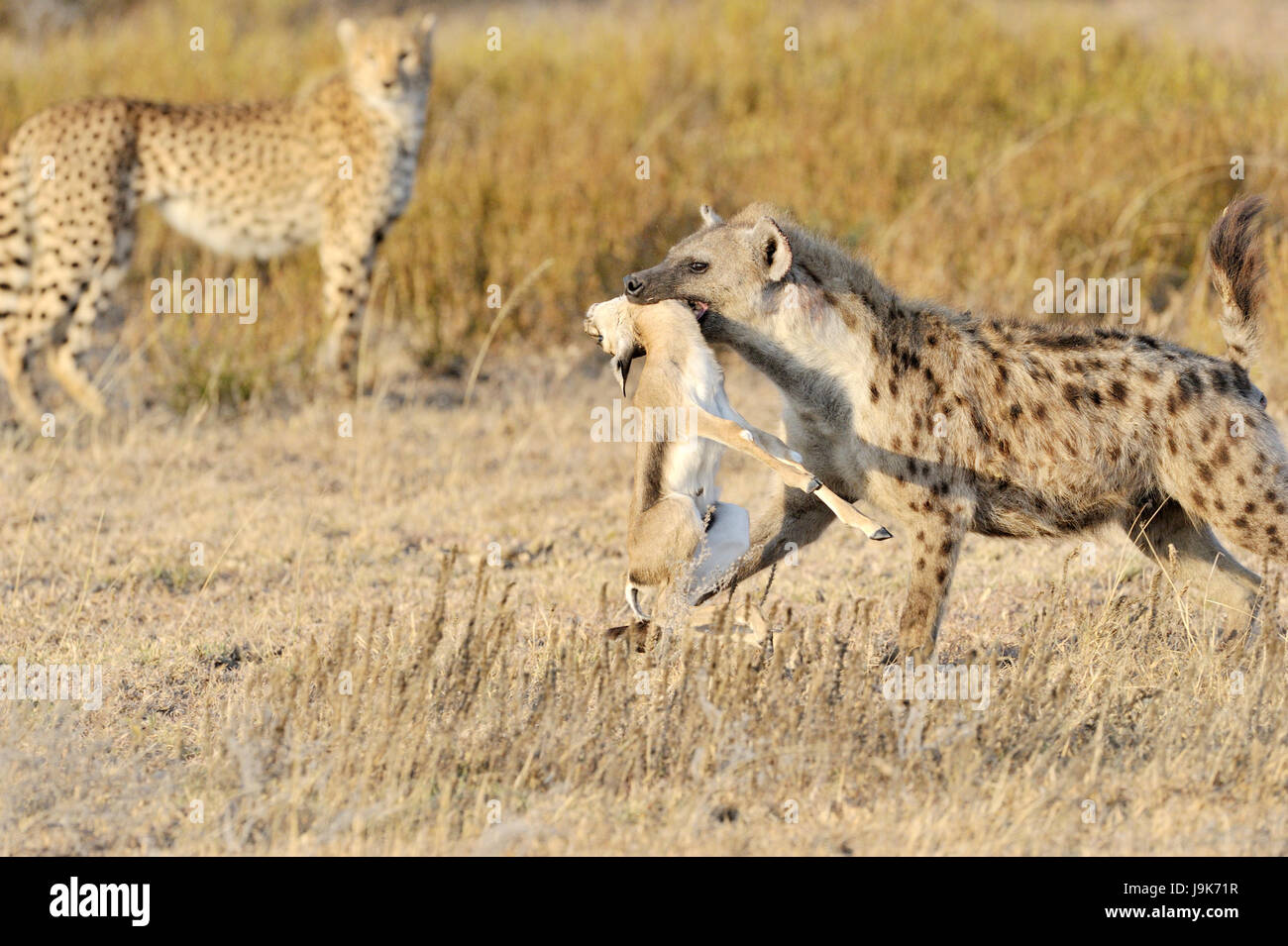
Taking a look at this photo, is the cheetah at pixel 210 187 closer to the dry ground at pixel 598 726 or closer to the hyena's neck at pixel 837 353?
the dry ground at pixel 598 726

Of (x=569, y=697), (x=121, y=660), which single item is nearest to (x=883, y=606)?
(x=569, y=697)

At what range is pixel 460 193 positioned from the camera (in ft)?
30.9

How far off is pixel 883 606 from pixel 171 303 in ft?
16.1

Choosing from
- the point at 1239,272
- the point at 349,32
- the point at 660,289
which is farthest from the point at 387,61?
the point at 1239,272

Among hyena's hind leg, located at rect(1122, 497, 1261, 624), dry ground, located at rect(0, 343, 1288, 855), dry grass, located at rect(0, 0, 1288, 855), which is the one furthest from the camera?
hyena's hind leg, located at rect(1122, 497, 1261, 624)

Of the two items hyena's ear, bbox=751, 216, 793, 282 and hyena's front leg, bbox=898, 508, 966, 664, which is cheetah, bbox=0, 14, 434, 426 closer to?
hyena's ear, bbox=751, 216, 793, 282

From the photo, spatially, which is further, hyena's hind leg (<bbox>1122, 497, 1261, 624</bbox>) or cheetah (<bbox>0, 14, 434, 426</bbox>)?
cheetah (<bbox>0, 14, 434, 426</bbox>)

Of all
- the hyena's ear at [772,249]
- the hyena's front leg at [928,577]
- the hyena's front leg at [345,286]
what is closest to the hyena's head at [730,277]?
the hyena's ear at [772,249]

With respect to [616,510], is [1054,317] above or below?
above

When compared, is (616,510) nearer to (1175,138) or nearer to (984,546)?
(984,546)

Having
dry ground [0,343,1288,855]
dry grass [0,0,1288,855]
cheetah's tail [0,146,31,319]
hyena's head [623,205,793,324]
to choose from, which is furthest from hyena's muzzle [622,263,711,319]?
cheetah's tail [0,146,31,319]

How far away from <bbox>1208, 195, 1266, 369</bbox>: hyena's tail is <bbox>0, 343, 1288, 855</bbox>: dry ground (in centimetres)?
80

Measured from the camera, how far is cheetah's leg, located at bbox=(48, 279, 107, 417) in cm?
816

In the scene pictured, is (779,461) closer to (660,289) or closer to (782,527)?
(782,527)
